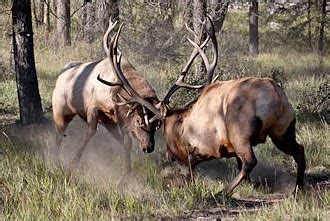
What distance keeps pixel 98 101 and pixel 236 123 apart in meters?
2.72

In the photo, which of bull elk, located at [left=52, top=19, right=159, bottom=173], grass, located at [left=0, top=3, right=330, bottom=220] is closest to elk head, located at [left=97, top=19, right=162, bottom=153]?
bull elk, located at [left=52, top=19, right=159, bottom=173]

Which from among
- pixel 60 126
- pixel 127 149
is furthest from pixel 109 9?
pixel 127 149

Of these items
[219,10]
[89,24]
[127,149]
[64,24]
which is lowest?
[127,149]

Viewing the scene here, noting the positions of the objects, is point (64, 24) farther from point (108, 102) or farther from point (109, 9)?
point (108, 102)

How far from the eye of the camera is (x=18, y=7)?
41.2ft

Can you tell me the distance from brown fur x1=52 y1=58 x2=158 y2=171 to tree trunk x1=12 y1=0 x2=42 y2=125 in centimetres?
151

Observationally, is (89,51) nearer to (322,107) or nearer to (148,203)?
(322,107)

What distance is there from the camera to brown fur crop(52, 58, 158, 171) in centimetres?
971

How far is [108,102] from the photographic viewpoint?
33.3 ft

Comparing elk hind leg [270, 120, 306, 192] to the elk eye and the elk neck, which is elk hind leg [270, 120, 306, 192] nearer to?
the elk neck

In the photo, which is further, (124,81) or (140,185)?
(124,81)

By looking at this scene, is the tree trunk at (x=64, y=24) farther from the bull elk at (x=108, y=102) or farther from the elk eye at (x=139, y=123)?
the elk eye at (x=139, y=123)

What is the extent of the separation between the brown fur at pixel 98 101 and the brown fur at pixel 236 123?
0.64 m

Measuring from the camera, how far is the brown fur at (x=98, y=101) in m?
9.71
